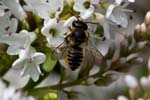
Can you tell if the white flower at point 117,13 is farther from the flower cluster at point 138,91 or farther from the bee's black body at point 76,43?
the flower cluster at point 138,91

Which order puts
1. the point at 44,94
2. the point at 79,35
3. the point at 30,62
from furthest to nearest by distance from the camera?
the point at 44,94 → the point at 79,35 → the point at 30,62

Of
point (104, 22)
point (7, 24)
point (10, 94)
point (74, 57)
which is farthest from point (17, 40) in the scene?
point (10, 94)

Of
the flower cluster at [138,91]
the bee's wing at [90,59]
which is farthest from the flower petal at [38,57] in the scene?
the flower cluster at [138,91]

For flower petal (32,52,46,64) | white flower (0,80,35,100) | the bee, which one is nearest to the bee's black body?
the bee

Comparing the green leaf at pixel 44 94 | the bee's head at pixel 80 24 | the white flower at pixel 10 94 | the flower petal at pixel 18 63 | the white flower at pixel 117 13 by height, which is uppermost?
the white flower at pixel 117 13

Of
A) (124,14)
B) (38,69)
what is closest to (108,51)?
(124,14)

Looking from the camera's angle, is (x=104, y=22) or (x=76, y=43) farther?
(x=76, y=43)

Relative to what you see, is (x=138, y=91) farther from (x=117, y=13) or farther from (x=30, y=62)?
(x=30, y=62)
